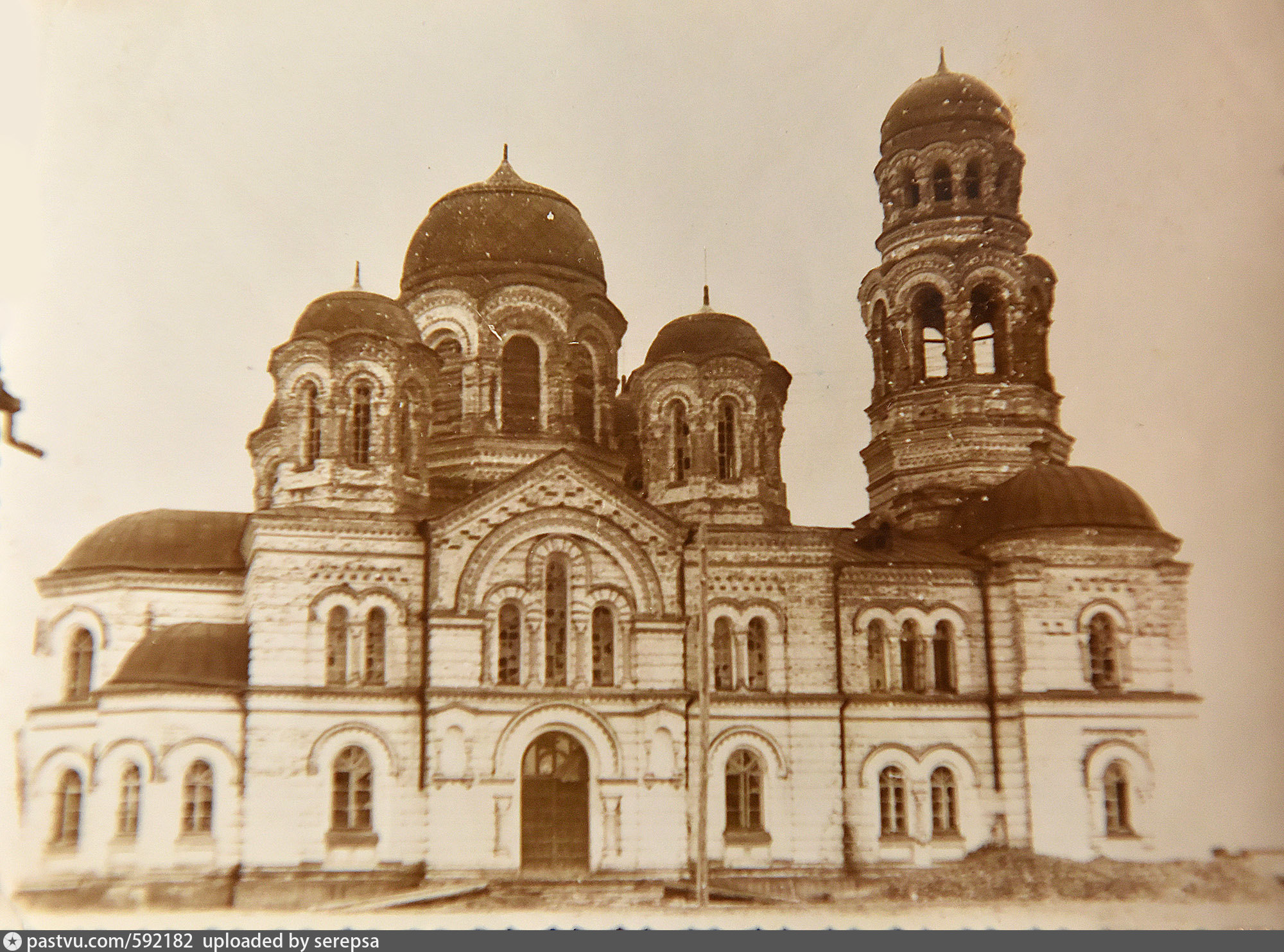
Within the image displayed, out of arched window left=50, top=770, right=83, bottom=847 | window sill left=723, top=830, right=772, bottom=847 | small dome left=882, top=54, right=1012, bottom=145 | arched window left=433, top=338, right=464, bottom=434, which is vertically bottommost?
window sill left=723, top=830, right=772, bottom=847

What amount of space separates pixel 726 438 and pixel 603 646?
12.8ft

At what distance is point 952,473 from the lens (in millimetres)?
21578

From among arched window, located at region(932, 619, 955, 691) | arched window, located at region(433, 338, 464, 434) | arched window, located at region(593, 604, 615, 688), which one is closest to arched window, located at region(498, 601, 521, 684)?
arched window, located at region(593, 604, 615, 688)

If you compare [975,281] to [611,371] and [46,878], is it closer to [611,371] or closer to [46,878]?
[611,371]

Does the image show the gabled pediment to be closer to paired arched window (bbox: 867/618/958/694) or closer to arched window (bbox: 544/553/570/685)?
arched window (bbox: 544/553/570/685)

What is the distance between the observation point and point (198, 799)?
17.4 meters

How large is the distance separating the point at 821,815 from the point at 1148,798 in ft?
14.1

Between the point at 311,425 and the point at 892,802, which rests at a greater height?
the point at 311,425

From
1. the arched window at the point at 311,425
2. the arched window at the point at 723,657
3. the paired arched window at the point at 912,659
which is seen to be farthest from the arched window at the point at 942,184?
the arched window at the point at 311,425

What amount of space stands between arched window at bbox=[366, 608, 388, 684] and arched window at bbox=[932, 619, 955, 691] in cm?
762

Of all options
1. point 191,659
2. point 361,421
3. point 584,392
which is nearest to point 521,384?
point 584,392

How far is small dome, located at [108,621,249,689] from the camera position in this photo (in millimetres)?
17484

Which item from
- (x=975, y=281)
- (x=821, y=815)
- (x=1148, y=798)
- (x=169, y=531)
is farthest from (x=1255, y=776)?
(x=169, y=531)

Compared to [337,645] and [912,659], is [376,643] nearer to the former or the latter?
[337,645]
